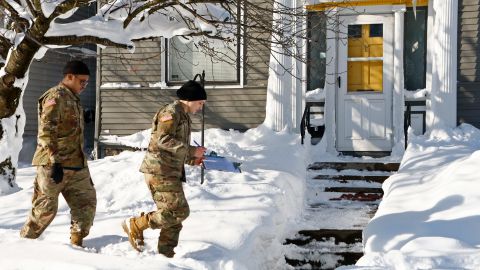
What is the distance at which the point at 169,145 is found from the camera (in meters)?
4.69

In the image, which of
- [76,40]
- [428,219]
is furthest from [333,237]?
[76,40]

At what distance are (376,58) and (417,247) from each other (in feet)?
22.3

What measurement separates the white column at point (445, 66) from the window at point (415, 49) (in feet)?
1.24

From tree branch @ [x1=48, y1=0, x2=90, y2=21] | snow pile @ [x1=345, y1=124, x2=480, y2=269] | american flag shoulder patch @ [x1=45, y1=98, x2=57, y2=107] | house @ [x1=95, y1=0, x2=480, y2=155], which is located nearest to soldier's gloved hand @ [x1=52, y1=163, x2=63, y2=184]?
american flag shoulder patch @ [x1=45, y1=98, x2=57, y2=107]

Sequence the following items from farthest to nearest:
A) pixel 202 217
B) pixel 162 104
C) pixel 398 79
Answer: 1. pixel 162 104
2. pixel 398 79
3. pixel 202 217

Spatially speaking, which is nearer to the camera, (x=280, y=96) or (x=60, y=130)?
(x=60, y=130)

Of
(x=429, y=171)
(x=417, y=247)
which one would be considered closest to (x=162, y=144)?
(x=417, y=247)

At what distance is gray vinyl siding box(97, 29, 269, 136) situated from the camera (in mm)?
11562

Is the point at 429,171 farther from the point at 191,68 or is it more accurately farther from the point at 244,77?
the point at 191,68

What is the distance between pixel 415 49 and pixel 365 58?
1006 millimetres

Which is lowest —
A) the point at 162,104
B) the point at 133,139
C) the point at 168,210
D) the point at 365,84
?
the point at 168,210

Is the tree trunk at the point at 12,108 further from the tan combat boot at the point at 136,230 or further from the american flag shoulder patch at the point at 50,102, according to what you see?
the tan combat boot at the point at 136,230

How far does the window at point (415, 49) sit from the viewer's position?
1103cm

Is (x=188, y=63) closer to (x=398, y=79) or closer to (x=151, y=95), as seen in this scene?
(x=151, y=95)
